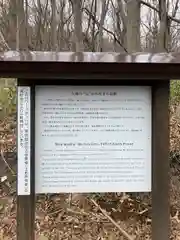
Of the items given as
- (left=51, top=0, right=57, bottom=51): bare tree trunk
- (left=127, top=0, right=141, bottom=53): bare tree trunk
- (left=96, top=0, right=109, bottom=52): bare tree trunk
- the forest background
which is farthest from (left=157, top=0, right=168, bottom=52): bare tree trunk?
(left=51, top=0, right=57, bottom=51): bare tree trunk

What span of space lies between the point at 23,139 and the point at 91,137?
1.64 feet

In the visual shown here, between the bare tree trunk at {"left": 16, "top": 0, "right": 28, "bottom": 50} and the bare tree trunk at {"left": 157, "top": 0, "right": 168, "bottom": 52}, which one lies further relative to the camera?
the bare tree trunk at {"left": 16, "top": 0, "right": 28, "bottom": 50}

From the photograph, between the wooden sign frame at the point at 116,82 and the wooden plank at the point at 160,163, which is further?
the wooden plank at the point at 160,163

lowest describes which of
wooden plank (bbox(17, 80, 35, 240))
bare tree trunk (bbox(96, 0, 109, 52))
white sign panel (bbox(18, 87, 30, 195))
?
wooden plank (bbox(17, 80, 35, 240))

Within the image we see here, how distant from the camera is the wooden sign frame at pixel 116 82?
9.07ft

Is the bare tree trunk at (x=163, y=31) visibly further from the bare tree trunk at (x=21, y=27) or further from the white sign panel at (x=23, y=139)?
the white sign panel at (x=23, y=139)

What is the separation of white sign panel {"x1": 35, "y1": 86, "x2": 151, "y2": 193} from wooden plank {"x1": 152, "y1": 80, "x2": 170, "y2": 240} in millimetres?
56

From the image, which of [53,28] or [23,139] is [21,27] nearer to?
[53,28]

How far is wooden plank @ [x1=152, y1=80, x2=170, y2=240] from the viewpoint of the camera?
3066 millimetres

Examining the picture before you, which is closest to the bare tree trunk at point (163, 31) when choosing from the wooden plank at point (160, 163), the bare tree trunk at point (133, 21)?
the bare tree trunk at point (133, 21)

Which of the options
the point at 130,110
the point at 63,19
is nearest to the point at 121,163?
the point at 130,110

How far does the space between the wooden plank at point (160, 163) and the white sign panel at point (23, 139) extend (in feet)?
3.06

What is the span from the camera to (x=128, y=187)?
3.10 meters

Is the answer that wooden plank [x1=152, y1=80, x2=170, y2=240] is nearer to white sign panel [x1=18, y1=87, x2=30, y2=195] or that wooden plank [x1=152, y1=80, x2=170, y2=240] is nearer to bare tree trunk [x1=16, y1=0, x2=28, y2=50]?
white sign panel [x1=18, y1=87, x2=30, y2=195]
